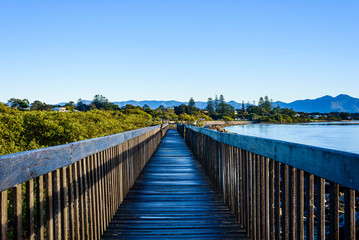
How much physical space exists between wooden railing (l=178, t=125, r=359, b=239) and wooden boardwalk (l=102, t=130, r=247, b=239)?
0.27 meters

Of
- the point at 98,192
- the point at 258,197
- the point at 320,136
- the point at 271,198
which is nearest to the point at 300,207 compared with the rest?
the point at 271,198

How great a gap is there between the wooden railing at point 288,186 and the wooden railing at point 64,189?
5.08 ft

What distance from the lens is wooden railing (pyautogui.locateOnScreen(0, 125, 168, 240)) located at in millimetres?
1384

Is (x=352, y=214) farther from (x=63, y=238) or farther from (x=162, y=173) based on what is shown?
(x=162, y=173)

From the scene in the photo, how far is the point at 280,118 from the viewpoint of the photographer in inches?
6993

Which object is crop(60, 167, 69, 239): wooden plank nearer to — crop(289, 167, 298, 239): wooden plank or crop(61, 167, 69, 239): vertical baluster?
crop(61, 167, 69, 239): vertical baluster

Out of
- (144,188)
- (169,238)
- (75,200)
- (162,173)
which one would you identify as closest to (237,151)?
(169,238)

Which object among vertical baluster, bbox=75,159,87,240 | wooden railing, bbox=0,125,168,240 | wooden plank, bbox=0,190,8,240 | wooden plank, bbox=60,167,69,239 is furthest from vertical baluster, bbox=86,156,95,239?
wooden plank, bbox=0,190,8,240

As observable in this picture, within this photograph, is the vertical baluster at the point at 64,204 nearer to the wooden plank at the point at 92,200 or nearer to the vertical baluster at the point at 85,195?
the vertical baluster at the point at 85,195

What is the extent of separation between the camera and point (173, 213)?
3.73 m

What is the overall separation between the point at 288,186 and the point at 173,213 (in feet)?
7.17

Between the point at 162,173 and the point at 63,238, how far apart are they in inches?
185

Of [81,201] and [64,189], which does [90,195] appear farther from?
[64,189]

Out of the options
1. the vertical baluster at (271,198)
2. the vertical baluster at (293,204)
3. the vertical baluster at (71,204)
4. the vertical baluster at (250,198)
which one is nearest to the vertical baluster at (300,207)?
the vertical baluster at (293,204)
